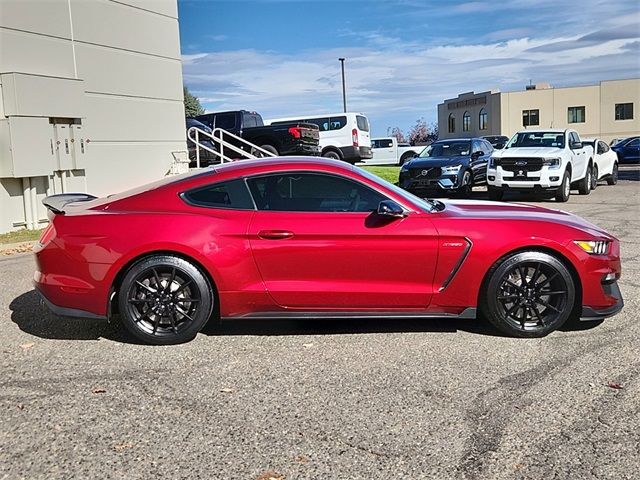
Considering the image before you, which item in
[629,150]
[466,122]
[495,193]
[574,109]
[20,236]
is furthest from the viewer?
[466,122]

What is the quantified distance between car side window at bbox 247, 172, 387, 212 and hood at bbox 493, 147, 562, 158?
38.2ft

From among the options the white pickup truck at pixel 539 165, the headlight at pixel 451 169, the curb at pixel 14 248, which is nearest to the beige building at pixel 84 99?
the curb at pixel 14 248

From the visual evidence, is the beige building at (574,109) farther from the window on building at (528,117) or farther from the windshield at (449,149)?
the windshield at (449,149)

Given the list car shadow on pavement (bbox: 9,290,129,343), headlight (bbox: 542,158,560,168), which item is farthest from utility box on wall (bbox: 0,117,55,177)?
headlight (bbox: 542,158,560,168)

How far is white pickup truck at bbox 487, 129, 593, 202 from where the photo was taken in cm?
1545

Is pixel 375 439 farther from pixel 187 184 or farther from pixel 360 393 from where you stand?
pixel 187 184

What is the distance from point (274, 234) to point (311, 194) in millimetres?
473

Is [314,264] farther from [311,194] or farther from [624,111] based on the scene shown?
[624,111]

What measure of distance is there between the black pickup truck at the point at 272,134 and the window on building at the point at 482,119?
4180 cm

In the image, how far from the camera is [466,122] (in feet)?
205

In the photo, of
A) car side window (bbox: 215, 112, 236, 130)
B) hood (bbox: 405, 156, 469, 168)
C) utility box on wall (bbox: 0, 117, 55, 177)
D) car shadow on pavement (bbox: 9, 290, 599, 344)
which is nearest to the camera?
car shadow on pavement (bbox: 9, 290, 599, 344)

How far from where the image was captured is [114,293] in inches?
193

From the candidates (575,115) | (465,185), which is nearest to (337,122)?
(465,185)

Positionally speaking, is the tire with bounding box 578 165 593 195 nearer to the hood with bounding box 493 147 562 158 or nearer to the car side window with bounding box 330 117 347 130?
the hood with bounding box 493 147 562 158
